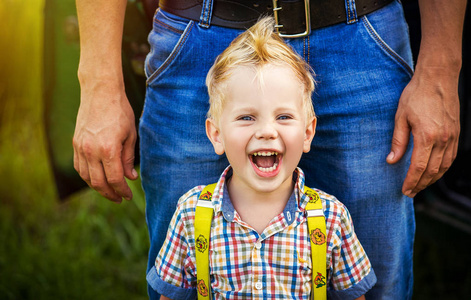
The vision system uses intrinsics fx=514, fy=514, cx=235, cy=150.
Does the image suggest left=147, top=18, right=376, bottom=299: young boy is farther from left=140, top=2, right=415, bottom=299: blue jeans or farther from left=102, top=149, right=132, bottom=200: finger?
left=102, top=149, right=132, bottom=200: finger

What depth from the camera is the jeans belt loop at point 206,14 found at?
1.59m

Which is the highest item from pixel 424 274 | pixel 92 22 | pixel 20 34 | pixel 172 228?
pixel 20 34

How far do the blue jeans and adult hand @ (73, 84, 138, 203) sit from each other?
0.14 metres

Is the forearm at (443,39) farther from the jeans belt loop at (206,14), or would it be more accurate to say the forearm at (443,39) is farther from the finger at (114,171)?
the finger at (114,171)

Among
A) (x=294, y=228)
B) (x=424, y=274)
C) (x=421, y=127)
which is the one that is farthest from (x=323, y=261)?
(x=424, y=274)

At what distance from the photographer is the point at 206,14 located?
1606mm

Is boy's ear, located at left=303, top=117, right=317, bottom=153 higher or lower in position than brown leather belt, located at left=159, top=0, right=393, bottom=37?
lower

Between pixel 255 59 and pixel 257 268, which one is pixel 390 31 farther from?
pixel 257 268

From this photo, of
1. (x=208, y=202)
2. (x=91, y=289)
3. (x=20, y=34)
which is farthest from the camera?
(x=20, y=34)

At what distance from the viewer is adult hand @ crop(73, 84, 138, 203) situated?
1596mm

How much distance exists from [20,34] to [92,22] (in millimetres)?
2833

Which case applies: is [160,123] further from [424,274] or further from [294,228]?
[424,274]

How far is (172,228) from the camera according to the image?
62.3 inches

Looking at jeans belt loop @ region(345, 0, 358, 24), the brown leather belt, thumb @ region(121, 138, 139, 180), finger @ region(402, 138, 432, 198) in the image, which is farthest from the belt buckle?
thumb @ region(121, 138, 139, 180)
